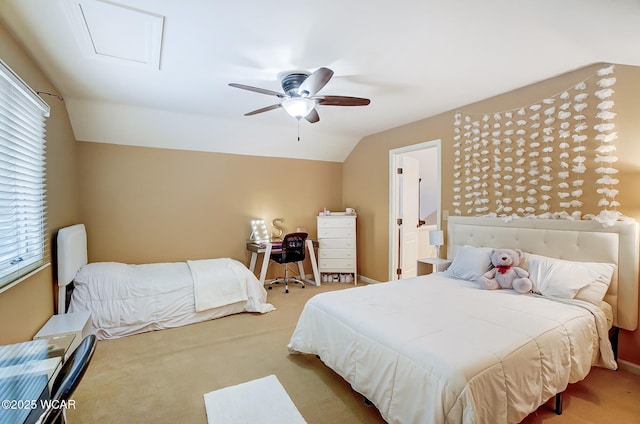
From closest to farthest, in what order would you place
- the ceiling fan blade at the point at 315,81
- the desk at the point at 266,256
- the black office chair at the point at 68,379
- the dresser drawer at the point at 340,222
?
the black office chair at the point at 68,379, the ceiling fan blade at the point at 315,81, the desk at the point at 266,256, the dresser drawer at the point at 340,222

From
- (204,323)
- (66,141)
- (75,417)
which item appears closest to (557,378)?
(75,417)

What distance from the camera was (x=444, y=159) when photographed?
3.90m

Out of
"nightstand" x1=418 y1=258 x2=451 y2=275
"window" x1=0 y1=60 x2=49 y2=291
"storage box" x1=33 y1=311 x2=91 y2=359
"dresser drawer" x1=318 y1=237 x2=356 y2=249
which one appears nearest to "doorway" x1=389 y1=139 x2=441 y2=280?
"dresser drawer" x1=318 y1=237 x2=356 y2=249

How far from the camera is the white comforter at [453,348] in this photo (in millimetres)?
1486

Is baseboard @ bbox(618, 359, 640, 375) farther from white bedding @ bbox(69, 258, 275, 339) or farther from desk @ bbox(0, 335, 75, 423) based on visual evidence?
desk @ bbox(0, 335, 75, 423)

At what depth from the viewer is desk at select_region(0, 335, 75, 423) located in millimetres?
941

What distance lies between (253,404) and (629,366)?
298 centimetres

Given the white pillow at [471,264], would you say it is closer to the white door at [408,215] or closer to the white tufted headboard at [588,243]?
the white tufted headboard at [588,243]

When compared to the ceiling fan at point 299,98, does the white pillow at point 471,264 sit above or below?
below

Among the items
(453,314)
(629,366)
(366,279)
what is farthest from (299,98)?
(366,279)

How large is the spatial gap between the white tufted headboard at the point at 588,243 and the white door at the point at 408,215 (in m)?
1.51

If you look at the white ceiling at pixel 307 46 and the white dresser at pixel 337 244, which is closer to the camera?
the white ceiling at pixel 307 46

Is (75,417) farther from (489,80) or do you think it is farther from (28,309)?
(489,80)

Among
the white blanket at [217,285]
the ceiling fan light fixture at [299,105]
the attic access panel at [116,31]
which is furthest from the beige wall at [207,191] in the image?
the ceiling fan light fixture at [299,105]
